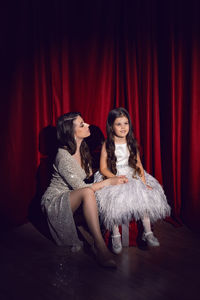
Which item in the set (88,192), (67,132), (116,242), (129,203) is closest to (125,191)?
(129,203)

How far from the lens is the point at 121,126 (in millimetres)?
2420

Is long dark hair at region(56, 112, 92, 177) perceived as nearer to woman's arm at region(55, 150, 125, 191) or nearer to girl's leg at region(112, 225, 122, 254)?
woman's arm at region(55, 150, 125, 191)

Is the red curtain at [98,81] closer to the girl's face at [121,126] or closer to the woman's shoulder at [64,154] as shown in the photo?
the girl's face at [121,126]

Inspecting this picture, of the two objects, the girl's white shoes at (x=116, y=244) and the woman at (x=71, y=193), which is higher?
the woman at (x=71, y=193)

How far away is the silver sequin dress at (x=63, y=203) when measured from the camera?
2.19m

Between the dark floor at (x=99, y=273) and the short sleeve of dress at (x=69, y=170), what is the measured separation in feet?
1.74

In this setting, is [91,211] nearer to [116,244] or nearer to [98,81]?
[116,244]

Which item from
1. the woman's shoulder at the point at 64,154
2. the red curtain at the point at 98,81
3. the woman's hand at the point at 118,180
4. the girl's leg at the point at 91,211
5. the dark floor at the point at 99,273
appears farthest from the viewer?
the red curtain at the point at 98,81

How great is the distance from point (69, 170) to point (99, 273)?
79 centimetres

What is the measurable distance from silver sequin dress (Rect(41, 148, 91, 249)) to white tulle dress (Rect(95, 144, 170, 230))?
0.70 feet

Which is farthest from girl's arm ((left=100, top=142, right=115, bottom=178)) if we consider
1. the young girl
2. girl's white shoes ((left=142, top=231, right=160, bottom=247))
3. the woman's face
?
girl's white shoes ((left=142, top=231, right=160, bottom=247))

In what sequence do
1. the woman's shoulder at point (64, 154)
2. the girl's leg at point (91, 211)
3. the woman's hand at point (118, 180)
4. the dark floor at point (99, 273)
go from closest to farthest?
the dark floor at point (99, 273), the girl's leg at point (91, 211), the woman's hand at point (118, 180), the woman's shoulder at point (64, 154)

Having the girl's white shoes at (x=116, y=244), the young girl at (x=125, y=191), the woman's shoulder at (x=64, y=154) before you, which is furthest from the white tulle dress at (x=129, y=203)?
the woman's shoulder at (x=64, y=154)

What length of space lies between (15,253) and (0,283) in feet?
1.46
